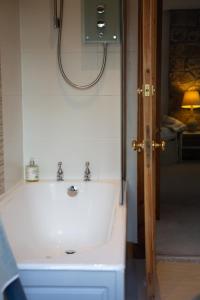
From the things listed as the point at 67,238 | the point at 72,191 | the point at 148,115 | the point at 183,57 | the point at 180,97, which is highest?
the point at 183,57

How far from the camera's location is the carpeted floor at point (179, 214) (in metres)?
2.99

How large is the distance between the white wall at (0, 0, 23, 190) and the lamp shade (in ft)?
17.1

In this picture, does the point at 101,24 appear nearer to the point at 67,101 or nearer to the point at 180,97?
the point at 67,101


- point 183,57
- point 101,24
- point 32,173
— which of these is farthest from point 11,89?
point 183,57

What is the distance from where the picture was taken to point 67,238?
2.67 metres

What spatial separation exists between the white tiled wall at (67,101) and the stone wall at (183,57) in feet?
16.3

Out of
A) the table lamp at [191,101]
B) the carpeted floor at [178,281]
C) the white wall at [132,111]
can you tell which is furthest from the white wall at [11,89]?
the table lamp at [191,101]

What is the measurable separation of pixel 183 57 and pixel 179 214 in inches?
172

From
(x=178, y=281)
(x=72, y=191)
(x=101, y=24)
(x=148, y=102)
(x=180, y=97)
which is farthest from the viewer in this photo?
(x=180, y=97)

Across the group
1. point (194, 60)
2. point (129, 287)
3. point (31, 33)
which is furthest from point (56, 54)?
point (194, 60)

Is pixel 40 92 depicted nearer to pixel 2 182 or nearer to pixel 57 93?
pixel 57 93

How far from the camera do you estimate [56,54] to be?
2732 mm

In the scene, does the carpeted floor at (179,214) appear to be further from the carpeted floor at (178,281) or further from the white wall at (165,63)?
the white wall at (165,63)

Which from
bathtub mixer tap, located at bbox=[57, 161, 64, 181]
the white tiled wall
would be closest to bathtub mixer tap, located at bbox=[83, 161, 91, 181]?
the white tiled wall
